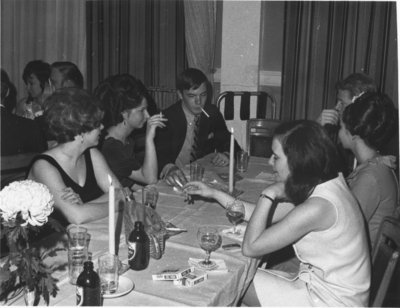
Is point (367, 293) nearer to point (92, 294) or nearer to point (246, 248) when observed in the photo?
point (246, 248)

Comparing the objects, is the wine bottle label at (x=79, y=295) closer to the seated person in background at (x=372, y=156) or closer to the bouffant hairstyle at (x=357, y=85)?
the seated person in background at (x=372, y=156)

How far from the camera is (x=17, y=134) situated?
3.13 m

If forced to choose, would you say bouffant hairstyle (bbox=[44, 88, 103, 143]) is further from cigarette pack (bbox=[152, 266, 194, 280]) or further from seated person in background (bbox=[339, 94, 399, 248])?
seated person in background (bbox=[339, 94, 399, 248])

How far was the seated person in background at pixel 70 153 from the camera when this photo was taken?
225cm

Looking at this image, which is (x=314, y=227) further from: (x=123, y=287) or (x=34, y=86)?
(x=34, y=86)

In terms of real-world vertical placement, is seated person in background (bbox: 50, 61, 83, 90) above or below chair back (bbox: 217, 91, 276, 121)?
above

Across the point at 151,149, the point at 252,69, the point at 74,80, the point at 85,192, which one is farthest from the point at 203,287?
the point at 252,69

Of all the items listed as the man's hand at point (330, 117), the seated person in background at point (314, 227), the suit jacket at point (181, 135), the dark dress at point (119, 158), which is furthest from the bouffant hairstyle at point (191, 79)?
the seated person in background at point (314, 227)

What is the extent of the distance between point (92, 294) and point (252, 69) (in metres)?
4.23

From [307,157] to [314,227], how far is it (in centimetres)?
24

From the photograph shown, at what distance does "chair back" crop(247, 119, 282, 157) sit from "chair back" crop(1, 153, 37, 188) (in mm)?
1988

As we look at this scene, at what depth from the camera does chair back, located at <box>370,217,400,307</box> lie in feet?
5.77

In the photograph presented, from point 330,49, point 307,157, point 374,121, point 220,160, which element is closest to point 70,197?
point 307,157

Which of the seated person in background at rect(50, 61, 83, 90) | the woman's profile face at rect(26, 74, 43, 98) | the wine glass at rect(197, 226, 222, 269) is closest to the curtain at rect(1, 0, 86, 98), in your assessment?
the woman's profile face at rect(26, 74, 43, 98)
